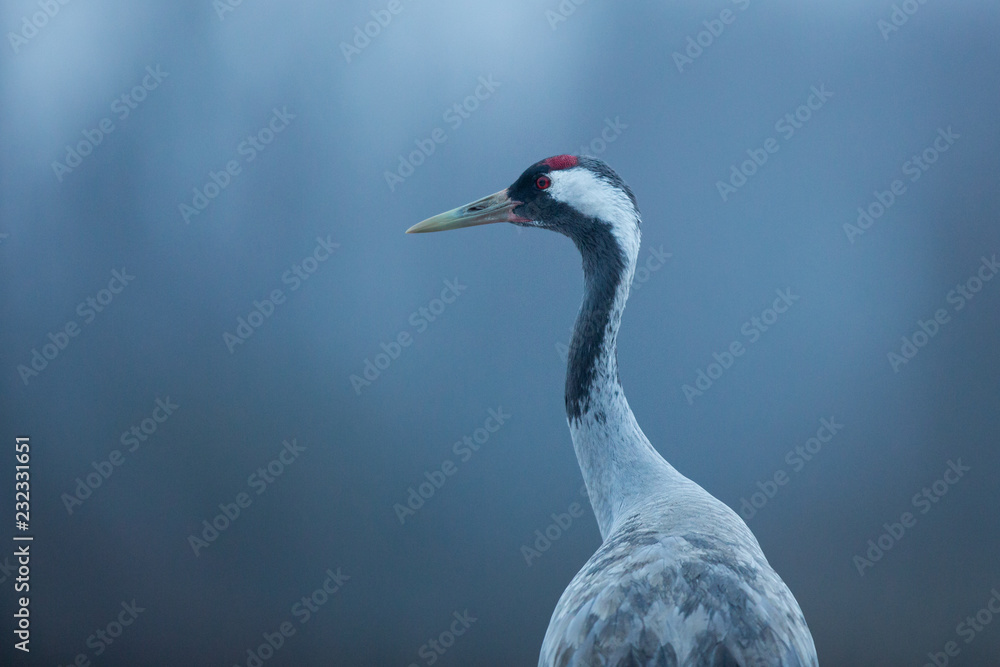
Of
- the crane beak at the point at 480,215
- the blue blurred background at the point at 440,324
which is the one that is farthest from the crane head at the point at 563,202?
the blue blurred background at the point at 440,324

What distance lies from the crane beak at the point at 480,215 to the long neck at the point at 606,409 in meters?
0.34

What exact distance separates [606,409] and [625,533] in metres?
0.38

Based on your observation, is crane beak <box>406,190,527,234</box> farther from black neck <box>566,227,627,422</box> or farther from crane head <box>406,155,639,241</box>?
black neck <box>566,227,627,422</box>

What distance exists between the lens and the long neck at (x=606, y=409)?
6.52 feet

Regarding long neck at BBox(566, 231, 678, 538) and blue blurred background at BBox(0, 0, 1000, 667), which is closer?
long neck at BBox(566, 231, 678, 538)

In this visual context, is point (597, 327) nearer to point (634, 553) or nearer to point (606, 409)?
point (606, 409)

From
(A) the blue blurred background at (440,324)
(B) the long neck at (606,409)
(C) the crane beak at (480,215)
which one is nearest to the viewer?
(B) the long neck at (606,409)

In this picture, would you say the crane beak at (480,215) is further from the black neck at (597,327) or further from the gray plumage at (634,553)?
the black neck at (597,327)

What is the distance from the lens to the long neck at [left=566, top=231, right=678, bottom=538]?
1.99 m

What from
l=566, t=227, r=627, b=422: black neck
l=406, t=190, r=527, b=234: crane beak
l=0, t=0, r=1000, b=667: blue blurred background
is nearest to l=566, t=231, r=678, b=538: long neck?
l=566, t=227, r=627, b=422: black neck

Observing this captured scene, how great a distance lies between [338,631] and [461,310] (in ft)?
6.29

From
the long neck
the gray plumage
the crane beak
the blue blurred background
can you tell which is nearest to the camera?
the gray plumage

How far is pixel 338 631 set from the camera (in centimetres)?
393

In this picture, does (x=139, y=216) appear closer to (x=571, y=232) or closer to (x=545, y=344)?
(x=545, y=344)
